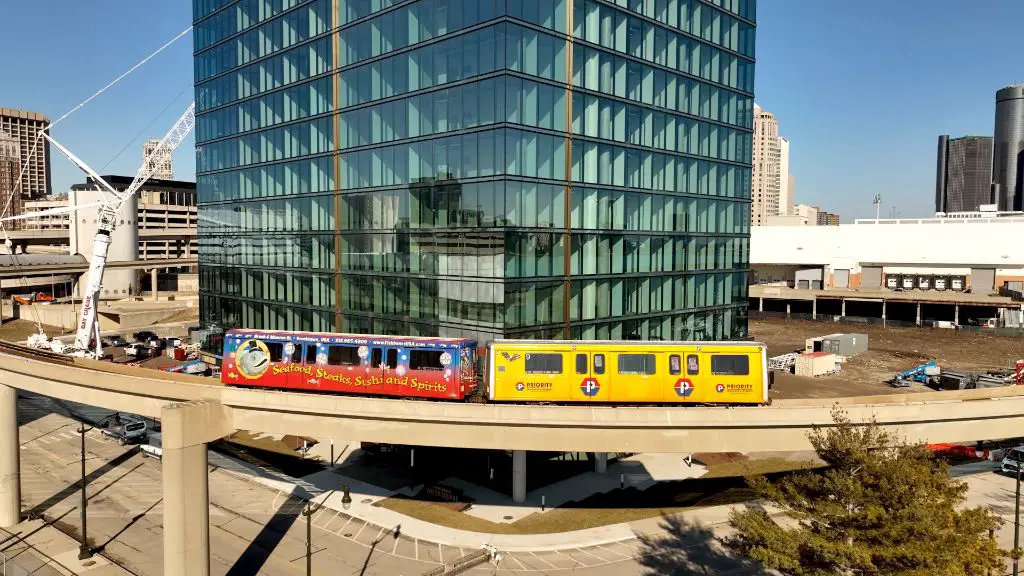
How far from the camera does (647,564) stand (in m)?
30.9

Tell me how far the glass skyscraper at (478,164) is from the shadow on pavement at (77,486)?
15.3 meters

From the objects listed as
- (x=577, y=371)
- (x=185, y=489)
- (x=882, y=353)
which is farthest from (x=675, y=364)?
(x=882, y=353)

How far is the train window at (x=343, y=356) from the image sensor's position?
31.4 meters

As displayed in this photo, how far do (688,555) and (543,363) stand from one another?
469 inches

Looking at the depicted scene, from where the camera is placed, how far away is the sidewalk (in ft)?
102

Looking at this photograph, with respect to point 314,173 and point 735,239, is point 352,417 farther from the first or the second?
point 735,239

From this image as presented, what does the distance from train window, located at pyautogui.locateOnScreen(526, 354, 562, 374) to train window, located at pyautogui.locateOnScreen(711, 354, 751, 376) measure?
23.4ft

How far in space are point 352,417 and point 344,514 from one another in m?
11.4

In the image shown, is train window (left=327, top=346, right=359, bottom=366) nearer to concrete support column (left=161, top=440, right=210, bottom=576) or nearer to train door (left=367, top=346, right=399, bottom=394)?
train door (left=367, top=346, right=399, bottom=394)

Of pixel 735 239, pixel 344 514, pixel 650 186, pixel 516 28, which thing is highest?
pixel 516 28

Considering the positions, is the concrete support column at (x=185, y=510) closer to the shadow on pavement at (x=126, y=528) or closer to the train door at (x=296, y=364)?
the train door at (x=296, y=364)

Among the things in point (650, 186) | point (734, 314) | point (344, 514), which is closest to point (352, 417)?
point (344, 514)

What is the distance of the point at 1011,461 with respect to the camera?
144 feet

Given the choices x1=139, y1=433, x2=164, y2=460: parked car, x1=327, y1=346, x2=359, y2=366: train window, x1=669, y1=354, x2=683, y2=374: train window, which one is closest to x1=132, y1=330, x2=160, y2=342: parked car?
x1=139, y1=433, x2=164, y2=460: parked car
